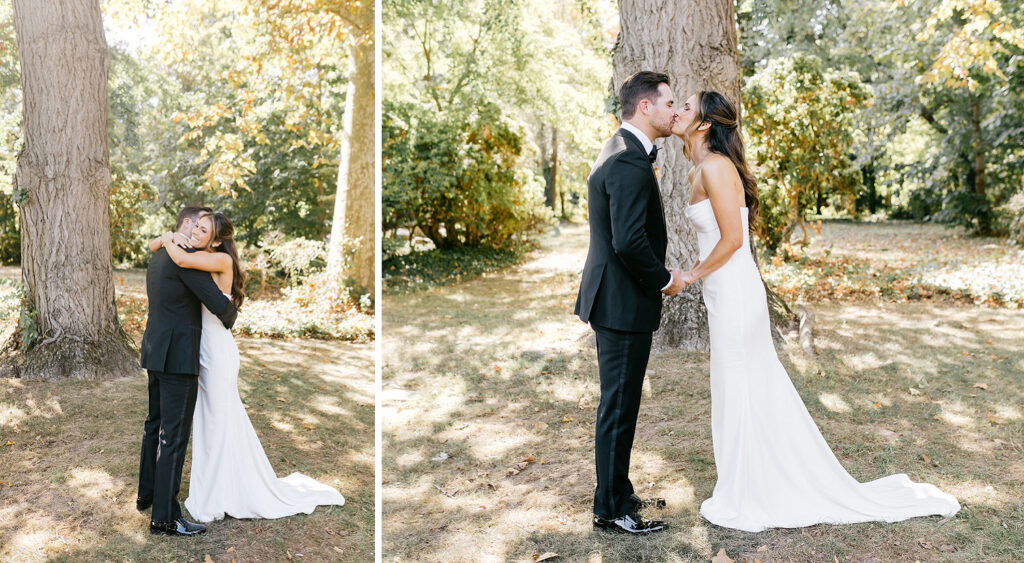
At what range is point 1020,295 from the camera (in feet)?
30.8

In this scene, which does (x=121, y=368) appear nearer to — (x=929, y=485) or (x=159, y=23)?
(x=159, y=23)

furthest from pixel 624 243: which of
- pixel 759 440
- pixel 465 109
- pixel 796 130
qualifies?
pixel 465 109

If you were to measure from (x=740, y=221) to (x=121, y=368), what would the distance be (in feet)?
14.5

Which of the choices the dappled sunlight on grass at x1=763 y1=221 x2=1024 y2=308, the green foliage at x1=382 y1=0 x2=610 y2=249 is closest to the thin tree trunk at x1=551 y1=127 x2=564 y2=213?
the green foliage at x1=382 y1=0 x2=610 y2=249

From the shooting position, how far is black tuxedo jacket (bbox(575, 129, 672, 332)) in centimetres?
322

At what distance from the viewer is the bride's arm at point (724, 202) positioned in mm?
3562

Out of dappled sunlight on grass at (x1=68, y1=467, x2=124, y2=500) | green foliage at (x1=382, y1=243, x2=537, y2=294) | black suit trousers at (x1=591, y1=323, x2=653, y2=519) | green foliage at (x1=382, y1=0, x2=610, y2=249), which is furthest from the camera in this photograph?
green foliage at (x1=382, y1=0, x2=610, y2=249)

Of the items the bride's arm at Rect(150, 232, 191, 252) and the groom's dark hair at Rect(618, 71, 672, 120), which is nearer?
the groom's dark hair at Rect(618, 71, 672, 120)

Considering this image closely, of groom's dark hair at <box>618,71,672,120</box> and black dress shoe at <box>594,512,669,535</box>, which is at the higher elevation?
groom's dark hair at <box>618,71,672,120</box>

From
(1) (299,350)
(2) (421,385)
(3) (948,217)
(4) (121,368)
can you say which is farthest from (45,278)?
(3) (948,217)

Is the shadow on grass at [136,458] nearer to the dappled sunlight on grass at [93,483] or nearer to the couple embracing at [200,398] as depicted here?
the dappled sunlight on grass at [93,483]

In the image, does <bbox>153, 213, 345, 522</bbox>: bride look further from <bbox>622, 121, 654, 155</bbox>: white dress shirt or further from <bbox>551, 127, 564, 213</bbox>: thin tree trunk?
<bbox>551, 127, 564, 213</bbox>: thin tree trunk

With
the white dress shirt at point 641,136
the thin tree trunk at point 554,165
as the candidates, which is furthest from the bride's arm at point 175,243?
the thin tree trunk at point 554,165

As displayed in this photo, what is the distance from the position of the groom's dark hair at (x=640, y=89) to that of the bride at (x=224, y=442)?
2250 mm
